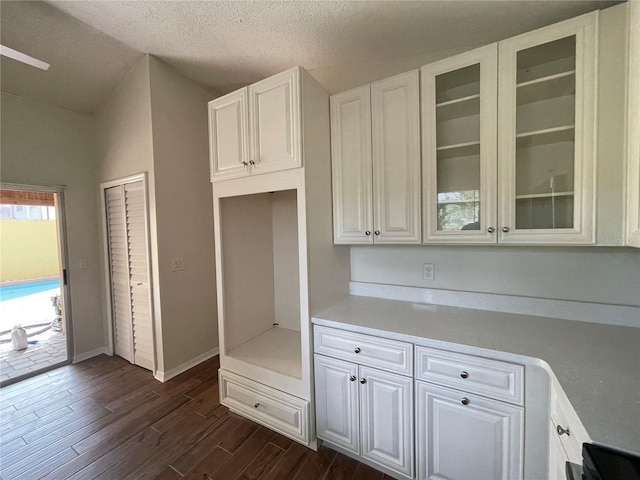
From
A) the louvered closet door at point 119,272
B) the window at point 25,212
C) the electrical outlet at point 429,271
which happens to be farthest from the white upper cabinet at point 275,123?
the window at point 25,212

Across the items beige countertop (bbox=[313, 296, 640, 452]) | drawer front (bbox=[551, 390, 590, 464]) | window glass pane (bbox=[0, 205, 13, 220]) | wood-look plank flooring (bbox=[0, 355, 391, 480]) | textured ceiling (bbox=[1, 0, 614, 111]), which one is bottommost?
wood-look plank flooring (bbox=[0, 355, 391, 480])

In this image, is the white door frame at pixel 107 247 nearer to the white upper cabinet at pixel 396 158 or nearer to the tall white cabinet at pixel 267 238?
the tall white cabinet at pixel 267 238

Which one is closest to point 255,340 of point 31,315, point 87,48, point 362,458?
point 362,458

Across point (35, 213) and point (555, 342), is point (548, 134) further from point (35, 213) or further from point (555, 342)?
point (35, 213)

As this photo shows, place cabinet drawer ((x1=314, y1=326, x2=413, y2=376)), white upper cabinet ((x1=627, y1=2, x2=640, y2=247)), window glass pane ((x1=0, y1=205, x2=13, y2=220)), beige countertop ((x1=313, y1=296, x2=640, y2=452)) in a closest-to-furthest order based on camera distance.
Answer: beige countertop ((x1=313, y1=296, x2=640, y2=452))
white upper cabinet ((x1=627, y1=2, x2=640, y2=247))
cabinet drawer ((x1=314, y1=326, x2=413, y2=376))
window glass pane ((x1=0, y1=205, x2=13, y2=220))

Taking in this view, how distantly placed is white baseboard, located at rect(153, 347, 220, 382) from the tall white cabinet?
88 centimetres

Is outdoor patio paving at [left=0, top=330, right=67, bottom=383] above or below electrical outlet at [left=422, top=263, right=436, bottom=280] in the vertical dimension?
below

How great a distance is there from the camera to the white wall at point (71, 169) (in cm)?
256

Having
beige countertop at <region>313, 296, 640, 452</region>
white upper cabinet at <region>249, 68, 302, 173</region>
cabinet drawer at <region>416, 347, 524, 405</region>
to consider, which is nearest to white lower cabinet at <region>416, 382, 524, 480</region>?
cabinet drawer at <region>416, 347, 524, 405</region>

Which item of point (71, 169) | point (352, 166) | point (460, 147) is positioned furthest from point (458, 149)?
point (71, 169)

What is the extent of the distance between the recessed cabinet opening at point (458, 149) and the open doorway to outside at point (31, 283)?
12.5 feet

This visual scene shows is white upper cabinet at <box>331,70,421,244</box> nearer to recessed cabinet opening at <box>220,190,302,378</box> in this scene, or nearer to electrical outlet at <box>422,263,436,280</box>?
electrical outlet at <box>422,263,436,280</box>

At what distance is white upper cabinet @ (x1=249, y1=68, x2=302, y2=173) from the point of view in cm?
157

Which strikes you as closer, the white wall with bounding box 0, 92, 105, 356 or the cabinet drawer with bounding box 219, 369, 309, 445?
the cabinet drawer with bounding box 219, 369, 309, 445
